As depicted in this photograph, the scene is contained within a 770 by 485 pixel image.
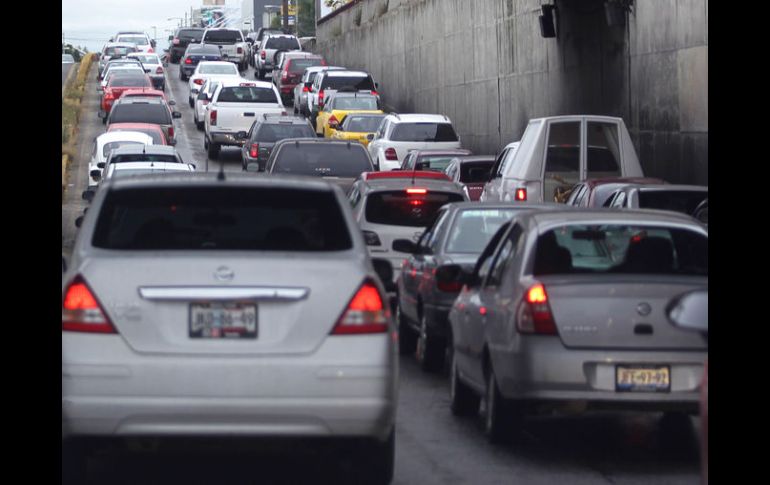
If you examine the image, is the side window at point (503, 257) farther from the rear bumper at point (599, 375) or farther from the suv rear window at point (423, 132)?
the suv rear window at point (423, 132)

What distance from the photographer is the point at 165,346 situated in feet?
24.8

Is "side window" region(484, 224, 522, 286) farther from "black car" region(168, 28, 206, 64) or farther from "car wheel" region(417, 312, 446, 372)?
"black car" region(168, 28, 206, 64)

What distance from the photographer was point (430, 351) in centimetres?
1412

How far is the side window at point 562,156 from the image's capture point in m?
22.3

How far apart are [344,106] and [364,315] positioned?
3886cm

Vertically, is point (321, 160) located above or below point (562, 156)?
below

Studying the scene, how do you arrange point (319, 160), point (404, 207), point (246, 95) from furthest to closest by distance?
point (246, 95) → point (319, 160) → point (404, 207)

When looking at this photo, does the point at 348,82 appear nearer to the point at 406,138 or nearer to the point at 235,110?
the point at 235,110

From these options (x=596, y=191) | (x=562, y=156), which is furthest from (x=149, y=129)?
(x=596, y=191)

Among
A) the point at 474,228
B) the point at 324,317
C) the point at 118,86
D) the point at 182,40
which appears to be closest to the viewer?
the point at 324,317

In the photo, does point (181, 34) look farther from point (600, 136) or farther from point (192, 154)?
point (600, 136)

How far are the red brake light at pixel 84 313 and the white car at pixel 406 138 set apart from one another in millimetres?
28505

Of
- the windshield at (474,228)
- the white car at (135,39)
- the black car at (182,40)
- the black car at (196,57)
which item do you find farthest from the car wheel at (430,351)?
the white car at (135,39)
